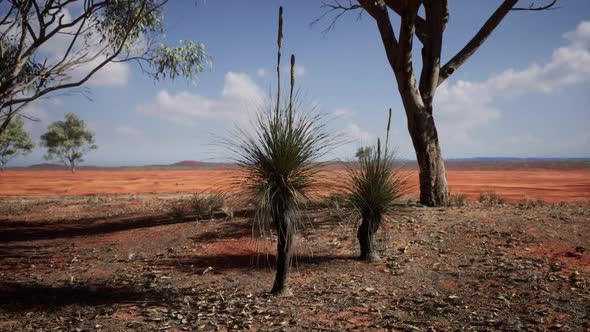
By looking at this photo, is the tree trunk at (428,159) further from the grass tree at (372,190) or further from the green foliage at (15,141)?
the green foliage at (15,141)

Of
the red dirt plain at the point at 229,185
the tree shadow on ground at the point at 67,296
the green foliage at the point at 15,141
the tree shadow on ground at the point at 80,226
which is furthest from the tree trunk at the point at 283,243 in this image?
the green foliage at the point at 15,141

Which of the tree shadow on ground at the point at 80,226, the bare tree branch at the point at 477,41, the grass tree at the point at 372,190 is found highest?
the bare tree branch at the point at 477,41

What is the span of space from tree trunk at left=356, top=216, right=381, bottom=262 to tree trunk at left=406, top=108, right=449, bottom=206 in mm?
4227

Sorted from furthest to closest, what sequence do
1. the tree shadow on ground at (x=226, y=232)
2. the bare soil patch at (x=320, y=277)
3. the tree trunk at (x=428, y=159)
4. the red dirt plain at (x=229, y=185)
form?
1. the red dirt plain at (x=229, y=185)
2. the tree trunk at (x=428, y=159)
3. the tree shadow on ground at (x=226, y=232)
4. the bare soil patch at (x=320, y=277)

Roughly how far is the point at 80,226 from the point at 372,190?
8.47m

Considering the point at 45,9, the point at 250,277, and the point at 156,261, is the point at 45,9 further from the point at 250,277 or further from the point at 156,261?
the point at 250,277

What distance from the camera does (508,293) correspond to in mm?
4641

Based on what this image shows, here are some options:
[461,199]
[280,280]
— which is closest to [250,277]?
[280,280]

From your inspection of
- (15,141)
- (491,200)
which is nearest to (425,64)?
(491,200)

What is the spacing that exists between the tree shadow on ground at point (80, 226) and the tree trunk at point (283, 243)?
15.2 feet

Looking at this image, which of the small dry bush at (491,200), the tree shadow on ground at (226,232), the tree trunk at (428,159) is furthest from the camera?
the small dry bush at (491,200)

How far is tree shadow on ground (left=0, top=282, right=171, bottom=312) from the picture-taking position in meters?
4.85

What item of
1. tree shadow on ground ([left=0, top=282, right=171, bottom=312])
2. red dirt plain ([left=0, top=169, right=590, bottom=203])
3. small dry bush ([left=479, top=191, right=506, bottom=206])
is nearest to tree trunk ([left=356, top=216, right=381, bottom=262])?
red dirt plain ([left=0, top=169, right=590, bottom=203])

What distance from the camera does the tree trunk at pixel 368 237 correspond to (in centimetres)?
599
